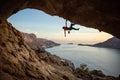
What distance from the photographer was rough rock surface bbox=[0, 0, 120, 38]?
39.4ft

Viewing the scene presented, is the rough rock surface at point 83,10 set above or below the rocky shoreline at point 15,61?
above

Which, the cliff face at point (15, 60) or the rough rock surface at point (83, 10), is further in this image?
the cliff face at point (15, 60)

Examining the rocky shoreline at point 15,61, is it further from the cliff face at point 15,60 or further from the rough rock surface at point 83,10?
the rough rock surface at point 83,10

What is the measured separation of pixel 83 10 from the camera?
46.0 ft

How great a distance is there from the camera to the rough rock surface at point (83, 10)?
39.4 feet

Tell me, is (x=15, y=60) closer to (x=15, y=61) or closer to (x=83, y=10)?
(x=15, y=61)

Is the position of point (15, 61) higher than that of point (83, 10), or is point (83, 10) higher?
point (83, 10)

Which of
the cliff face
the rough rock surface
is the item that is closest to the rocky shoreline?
the cliff face

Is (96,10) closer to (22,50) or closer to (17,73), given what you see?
(17,73)

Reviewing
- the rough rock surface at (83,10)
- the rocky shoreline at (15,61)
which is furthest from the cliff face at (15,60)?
the rough rock surface at (83,10)

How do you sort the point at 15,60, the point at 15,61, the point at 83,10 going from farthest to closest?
1. the point at 15,60
2. the point at 15,61
3. the point at 83,10

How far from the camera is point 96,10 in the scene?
521 inches

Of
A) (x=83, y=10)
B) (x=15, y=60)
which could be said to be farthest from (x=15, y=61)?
(x=83, y=10)

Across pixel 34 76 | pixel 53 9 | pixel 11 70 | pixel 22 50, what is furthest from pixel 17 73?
pixel 53 9
